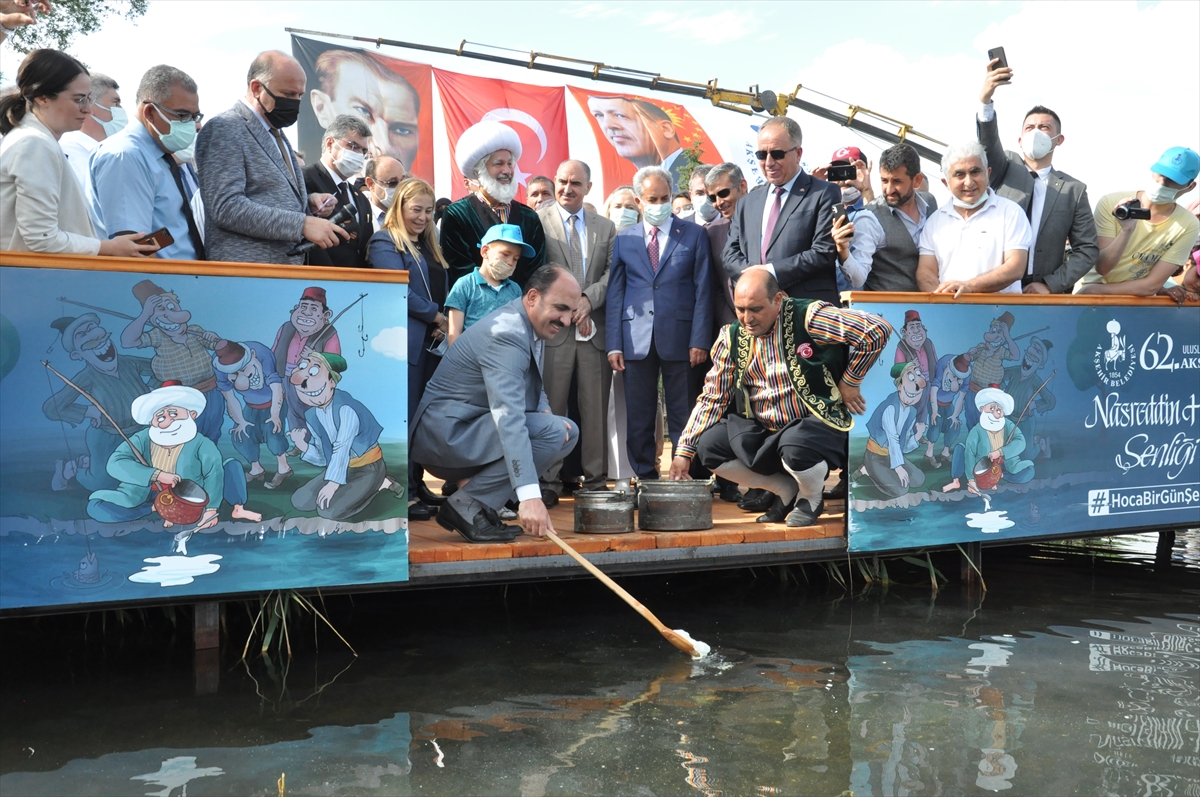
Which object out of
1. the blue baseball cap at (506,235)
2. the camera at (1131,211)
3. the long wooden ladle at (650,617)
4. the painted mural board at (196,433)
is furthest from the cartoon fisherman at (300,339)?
the camera at (1131,211)

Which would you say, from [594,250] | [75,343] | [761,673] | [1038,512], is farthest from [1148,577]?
[75,343]

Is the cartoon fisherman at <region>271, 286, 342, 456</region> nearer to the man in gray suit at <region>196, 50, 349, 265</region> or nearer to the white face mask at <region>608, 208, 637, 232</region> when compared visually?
the man in gray suit at <region>196, 50, 349, 265</region>

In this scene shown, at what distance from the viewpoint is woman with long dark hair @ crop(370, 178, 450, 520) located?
555cm

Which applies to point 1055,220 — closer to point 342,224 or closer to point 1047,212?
point 1047,212

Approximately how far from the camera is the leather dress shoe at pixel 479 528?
493cm

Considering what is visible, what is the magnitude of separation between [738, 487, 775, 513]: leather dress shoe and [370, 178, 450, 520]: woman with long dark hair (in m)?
1.78

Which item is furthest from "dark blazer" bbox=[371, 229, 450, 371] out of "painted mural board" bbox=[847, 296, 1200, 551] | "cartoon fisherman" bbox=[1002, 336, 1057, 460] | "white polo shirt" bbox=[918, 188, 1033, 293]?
"cartoon fisherman" bbox=[1002, 336, 1057, 460]

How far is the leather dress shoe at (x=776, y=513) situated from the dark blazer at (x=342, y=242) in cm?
253

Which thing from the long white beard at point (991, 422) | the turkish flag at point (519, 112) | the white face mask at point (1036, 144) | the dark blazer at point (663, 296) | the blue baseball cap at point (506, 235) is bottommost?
the long white beard at point (991, 422)

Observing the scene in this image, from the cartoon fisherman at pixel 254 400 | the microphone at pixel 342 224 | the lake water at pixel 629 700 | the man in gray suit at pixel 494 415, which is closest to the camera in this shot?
the lake water at pixel 629 700

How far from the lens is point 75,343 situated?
13.0ft

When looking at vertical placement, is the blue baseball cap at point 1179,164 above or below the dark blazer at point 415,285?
above

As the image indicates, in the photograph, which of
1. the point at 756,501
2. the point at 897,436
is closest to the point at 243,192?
the point at 756,501

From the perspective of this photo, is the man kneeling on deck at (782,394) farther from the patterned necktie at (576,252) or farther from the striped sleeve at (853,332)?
the patterned necktie at (576,252)
